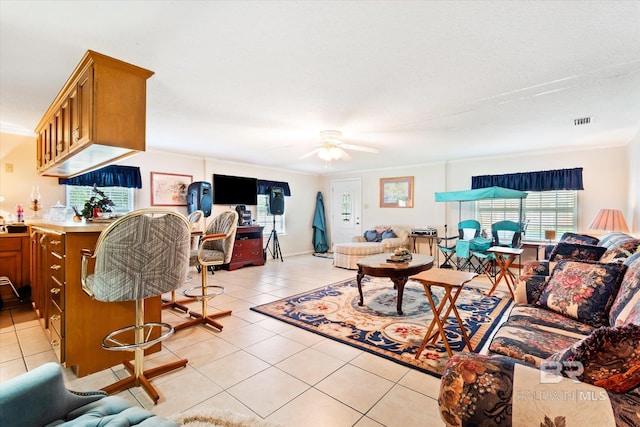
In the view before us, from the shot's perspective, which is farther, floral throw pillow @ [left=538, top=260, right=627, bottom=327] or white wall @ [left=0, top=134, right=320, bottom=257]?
white wall @ [left=0, top=134, right=320, bottom=257]

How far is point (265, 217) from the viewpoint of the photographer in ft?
23.8

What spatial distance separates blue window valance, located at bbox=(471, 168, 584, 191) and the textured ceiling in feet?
3.88

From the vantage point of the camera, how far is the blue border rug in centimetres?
243

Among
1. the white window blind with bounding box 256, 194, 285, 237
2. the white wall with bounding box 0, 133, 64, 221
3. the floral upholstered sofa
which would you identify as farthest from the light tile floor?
the white window blind with bounding box 256, 194, 285, 237

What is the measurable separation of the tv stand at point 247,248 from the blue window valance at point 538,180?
4727 millimetres

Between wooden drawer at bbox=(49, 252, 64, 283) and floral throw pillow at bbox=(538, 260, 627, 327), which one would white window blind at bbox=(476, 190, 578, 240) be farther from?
wooden drawer at bbox=(49, 252, 64, 283)

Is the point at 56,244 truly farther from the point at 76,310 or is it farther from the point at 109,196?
the point at 109,196

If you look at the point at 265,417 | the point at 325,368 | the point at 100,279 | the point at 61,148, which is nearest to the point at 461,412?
the point at 265,417

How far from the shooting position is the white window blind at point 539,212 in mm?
5000

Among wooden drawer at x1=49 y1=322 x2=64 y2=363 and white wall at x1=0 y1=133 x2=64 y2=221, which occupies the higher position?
white wall at x1=0 y1=133 x2=64 y2=221

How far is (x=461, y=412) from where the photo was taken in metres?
0.98

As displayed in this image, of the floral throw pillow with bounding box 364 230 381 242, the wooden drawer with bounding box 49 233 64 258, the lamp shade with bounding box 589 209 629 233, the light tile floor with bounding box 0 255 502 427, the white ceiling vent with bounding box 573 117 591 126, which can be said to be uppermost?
the white ceiling vent with bounding box 573 117 591 126

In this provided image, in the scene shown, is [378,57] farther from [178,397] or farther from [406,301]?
[406,301]

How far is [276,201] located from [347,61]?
494 cm
